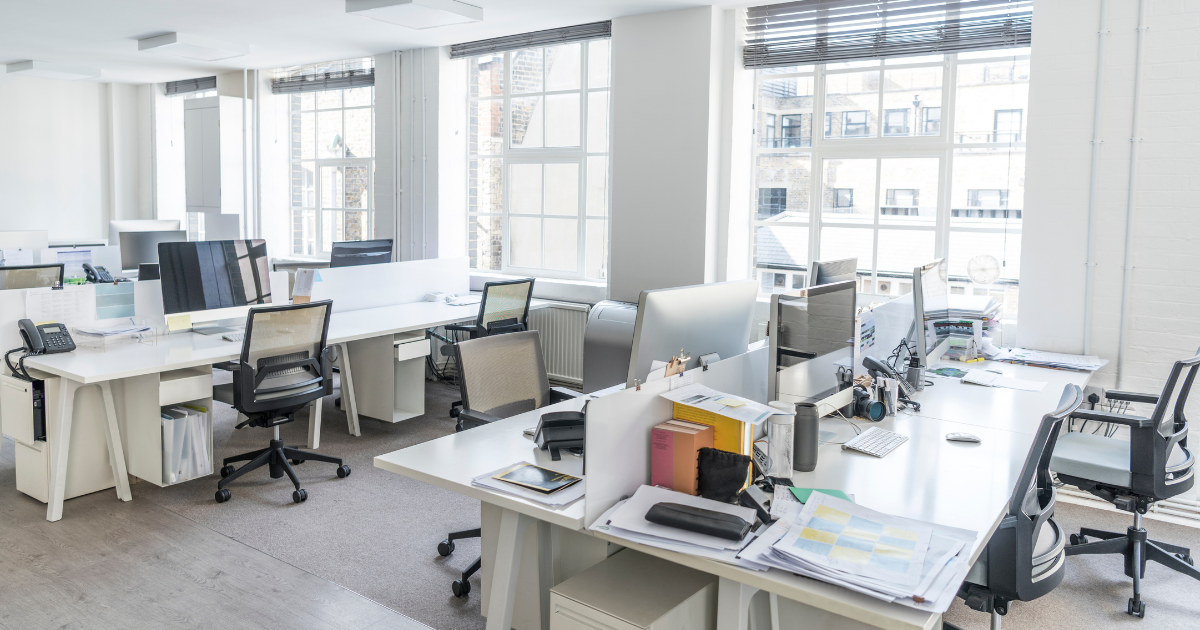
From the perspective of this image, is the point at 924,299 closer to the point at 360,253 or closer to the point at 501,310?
the point at 501,310

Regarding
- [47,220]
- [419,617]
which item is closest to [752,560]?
[419,617]

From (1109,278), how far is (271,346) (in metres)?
4.22

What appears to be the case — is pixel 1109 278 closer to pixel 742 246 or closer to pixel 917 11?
pixel 917 11

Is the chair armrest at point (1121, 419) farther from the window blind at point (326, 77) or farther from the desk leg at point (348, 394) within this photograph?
the window blind at point (326, 77)

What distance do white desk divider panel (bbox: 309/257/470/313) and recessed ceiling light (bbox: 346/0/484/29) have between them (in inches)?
65.9

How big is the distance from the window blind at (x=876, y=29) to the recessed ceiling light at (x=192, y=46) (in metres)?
4.38

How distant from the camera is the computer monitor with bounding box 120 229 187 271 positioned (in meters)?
7.07

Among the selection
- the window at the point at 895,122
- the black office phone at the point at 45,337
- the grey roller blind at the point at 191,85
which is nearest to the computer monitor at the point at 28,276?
the black office phone at the point at 45,337

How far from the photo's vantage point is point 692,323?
256 centimetres

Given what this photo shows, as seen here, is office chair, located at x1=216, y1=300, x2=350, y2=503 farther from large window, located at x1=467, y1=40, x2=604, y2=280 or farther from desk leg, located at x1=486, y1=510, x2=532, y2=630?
large window, located at x1=467, y1=40, x2=604, y2=280

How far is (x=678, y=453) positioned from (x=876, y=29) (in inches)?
148

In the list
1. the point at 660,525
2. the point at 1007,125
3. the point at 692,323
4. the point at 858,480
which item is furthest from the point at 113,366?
the point at 1007,125

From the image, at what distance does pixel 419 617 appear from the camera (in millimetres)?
2799

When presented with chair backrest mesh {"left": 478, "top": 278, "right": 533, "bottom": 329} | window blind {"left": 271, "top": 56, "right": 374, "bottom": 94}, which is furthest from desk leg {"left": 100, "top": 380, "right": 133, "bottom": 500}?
window blind {"left": 271, "top": 56, "right": 374, "bottom": 94}
